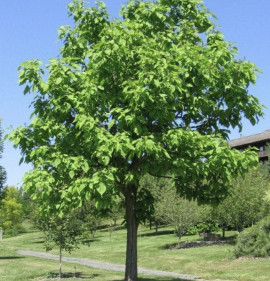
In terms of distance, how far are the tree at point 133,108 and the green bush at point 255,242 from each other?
16465 mm

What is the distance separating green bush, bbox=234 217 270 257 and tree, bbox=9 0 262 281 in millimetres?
16465

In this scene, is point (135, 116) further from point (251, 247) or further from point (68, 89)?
point (251, 247)

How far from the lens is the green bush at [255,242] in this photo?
95.1 ft

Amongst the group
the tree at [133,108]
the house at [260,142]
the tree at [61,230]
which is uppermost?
the house at [260,142]

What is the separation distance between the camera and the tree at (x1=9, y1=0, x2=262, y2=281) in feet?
36.9

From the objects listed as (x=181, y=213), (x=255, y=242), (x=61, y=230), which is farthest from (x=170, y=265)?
(x=181, y=213)

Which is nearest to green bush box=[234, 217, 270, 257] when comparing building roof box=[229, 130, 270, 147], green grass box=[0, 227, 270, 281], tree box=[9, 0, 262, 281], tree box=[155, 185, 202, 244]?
green grass box=[0, 227, 270, 281]

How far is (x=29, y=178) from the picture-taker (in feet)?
37.6

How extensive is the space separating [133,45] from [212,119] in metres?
3.64

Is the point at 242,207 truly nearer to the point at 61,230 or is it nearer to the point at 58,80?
the point at 61,230

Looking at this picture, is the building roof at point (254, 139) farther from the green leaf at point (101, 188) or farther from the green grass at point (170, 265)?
the green leaf at point (101, 188)

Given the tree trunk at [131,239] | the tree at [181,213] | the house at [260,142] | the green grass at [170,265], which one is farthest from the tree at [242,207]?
the house at [260,142]

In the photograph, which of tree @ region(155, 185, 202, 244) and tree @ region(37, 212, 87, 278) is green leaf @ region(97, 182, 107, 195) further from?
tree @ region(155, 185, 202, 244)

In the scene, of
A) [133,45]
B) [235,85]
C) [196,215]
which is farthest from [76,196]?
[196,215]
